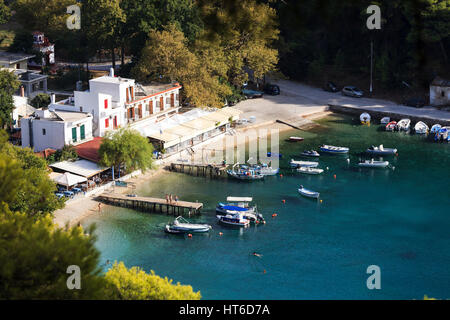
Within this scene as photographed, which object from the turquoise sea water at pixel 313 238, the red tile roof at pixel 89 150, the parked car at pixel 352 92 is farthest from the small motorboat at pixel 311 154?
the parked car at pixel 352 92

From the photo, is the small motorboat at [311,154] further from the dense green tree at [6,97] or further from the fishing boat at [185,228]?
the dense green tree at [6,97]

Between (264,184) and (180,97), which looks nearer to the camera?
(264,184)

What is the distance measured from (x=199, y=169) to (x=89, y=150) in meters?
10.4

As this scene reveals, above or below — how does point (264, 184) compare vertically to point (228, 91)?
below

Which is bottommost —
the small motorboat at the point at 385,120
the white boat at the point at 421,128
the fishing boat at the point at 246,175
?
the fishing boat at the point at 246,175

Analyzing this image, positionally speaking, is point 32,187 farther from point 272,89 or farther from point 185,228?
point 272,89

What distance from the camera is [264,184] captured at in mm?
66750

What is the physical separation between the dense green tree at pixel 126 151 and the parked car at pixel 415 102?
37.6m

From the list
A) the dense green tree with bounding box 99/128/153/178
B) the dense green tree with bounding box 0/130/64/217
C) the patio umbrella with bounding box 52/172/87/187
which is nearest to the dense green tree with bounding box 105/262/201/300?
the dense green tree with bounding box 0/130/64/217

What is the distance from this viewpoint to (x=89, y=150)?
66.5m

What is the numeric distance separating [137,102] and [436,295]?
37.6 meters

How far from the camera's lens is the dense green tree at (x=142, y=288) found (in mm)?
37000
